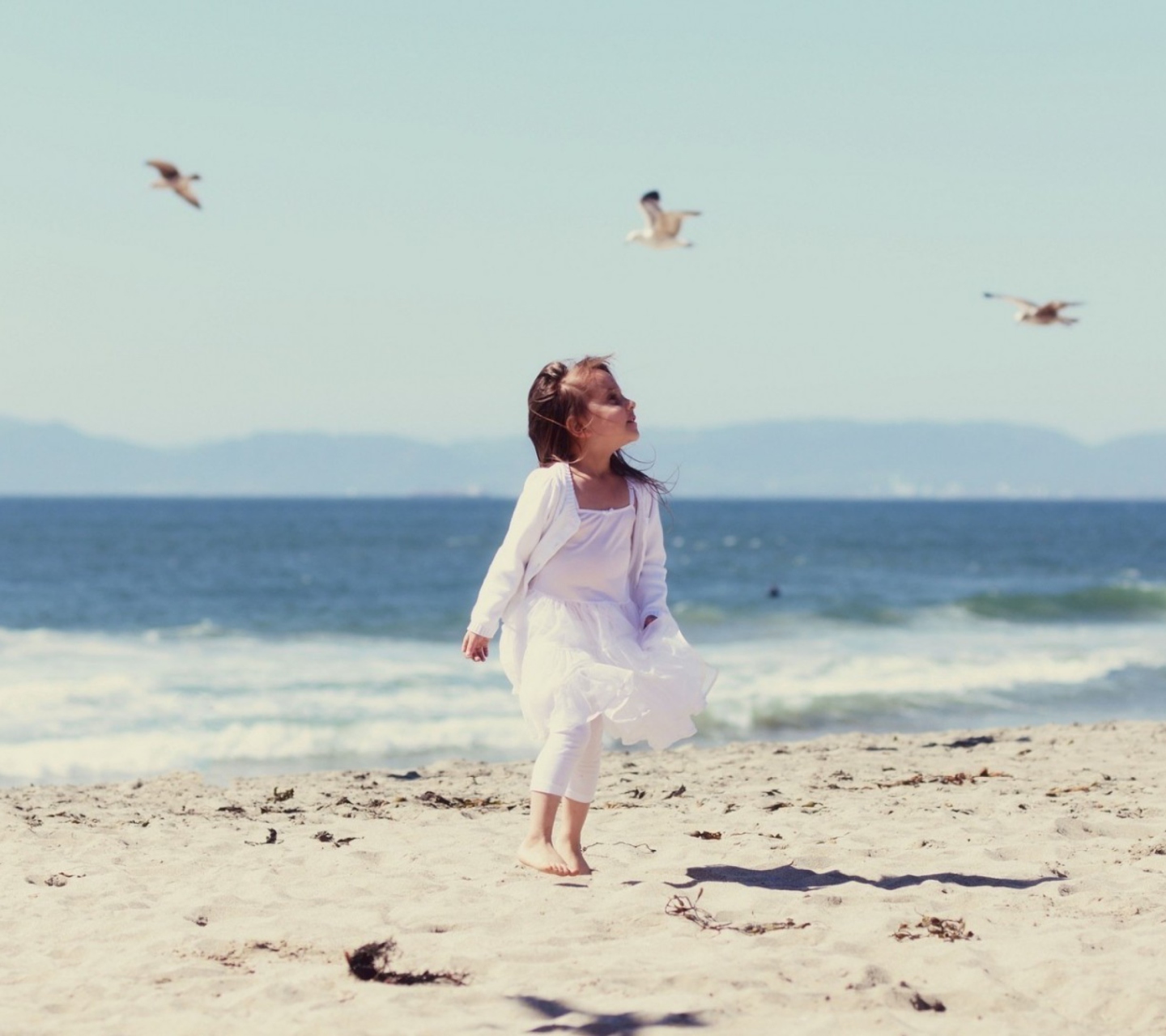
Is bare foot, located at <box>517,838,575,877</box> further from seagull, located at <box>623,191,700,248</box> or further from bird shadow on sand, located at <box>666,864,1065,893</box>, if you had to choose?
seagull, located at <box>623,191,700,248</box>

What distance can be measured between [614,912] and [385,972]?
0.87m

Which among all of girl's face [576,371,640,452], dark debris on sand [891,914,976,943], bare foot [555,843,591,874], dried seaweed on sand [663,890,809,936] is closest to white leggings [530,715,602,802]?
bare foot [555,843,591,874]

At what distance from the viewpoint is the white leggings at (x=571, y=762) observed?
4.80 metres

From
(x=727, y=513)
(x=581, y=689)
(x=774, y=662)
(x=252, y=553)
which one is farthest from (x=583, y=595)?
(x=727, y=513)

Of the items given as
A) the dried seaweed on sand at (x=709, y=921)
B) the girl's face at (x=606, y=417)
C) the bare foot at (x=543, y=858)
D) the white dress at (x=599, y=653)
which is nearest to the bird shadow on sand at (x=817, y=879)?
the dried seaweed on sand at (x=709, y=921)

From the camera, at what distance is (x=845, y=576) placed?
1762 inches

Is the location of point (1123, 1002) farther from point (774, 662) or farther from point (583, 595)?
point (774, 662)

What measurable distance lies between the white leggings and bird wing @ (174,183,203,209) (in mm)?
8227

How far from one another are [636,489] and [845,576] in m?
40.5

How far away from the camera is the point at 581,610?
4941 millimetres

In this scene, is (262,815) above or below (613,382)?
below

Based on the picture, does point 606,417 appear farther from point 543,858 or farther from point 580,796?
point 543,858

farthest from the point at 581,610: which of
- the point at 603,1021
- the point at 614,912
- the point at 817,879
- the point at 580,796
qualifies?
the point at 603,1021

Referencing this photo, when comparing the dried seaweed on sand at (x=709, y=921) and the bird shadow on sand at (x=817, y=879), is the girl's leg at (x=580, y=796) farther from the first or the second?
the dried seaweed on sand at (x=709, y=921)
